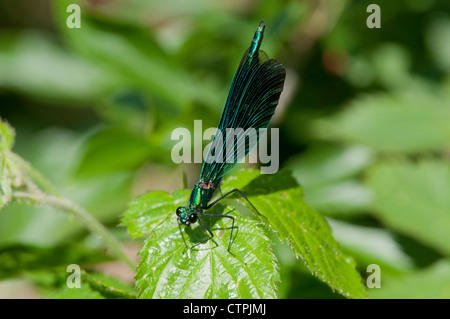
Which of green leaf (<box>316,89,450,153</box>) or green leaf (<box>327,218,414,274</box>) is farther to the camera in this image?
green leaf (<box>316,89,450,153</box>)

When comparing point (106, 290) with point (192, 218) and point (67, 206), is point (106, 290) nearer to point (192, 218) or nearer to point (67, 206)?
point (67, 206)

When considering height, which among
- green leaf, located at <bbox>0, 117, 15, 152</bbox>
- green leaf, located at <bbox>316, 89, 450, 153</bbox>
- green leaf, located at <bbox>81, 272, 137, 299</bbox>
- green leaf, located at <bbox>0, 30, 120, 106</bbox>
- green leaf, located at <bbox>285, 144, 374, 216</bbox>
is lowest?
green leaf, located at <bbox>81, 272, 137, 299</bbox>

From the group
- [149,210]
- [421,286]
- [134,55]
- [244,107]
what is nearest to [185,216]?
[149,210]

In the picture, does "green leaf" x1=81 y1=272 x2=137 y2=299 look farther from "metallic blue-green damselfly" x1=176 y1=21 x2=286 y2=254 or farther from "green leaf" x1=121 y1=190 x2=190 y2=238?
"metallic blue-green damselfly" x1=176 y1=21 x2=286 y2=254

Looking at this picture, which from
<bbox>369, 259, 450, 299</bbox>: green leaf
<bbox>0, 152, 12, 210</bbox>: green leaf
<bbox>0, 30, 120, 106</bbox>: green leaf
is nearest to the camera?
<bbox>0, 152, 12, 210</bbox>: green leaf

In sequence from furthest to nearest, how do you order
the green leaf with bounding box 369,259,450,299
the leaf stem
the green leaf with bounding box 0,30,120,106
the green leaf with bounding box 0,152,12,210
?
the green leaf with bounding box 0,30,120,106, the green leaf with bounding box 369,259,450,299, the leaf stem, the green leaf with bounding box 0,152,12,210

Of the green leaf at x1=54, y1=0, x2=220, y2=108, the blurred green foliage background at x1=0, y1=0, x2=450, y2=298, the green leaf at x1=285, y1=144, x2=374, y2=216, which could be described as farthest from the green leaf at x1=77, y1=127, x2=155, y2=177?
the green leaf at x1=285, y1=144, x2=374, y2=216

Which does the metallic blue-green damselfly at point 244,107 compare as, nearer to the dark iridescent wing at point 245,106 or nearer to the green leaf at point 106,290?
the dark iridescent wing at point 245,106
